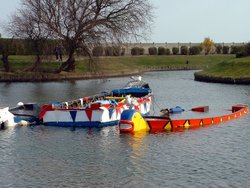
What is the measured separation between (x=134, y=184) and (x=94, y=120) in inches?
499

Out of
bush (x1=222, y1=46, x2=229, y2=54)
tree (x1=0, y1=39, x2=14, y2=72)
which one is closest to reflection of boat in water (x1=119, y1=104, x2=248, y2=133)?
tree (x1=0, y1=39, x2=14, y2=72)

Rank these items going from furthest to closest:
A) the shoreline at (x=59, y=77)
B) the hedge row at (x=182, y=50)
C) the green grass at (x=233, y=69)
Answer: the hedge row at (x=182, y=50) → the shoreline at (x=59, y=77) → the green grass at (x=233, y=69)

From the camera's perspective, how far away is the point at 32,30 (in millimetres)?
80000

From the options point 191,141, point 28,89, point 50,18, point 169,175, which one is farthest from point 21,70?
point 169,175

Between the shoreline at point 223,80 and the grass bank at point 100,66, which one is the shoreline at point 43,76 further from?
the shoreline at point 223,80

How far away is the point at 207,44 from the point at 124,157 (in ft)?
444

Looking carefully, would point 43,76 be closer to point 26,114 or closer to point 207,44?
point 26,114

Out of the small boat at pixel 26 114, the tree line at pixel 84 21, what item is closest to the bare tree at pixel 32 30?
the tree line at pixel 84 21

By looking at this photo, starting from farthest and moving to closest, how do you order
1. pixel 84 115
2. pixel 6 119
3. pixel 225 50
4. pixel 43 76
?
pixel 225 50 → pixel 43 76 → pixel 6 119 → pixel 84 115

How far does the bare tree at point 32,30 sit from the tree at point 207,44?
237 ft

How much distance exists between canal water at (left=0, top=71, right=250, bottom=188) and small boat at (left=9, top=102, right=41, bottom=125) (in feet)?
4.76

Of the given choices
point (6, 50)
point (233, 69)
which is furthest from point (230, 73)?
point (6, 50)

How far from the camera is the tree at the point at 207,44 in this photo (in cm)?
14885

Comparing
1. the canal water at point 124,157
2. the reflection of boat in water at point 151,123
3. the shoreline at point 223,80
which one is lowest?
the shoreline at point 223,80
